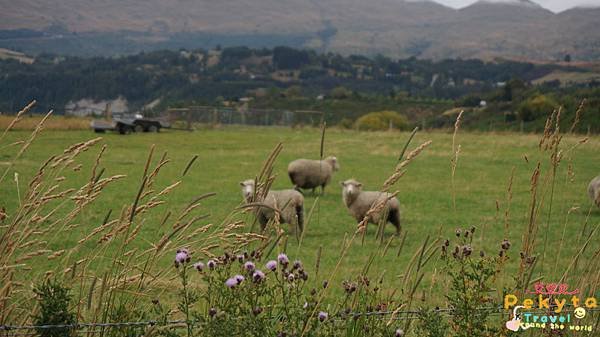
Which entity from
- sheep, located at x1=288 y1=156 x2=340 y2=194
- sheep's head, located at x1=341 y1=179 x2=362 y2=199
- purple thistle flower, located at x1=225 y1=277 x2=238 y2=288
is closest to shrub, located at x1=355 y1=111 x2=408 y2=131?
sheep, located at x1=288 y1=156 x2=340 y2=194

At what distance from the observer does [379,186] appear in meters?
21.2

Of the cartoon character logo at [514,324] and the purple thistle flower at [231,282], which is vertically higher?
the purple thistle flower at [231,282]

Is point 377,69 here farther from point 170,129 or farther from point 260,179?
point 260,179

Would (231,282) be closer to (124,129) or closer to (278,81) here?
(124,129)

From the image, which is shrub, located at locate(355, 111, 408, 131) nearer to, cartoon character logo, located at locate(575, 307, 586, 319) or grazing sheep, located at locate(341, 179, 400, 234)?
grazing sheep, located at locate(341, 179, 400, 234)

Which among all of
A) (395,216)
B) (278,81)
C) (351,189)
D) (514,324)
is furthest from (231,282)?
(278,81)

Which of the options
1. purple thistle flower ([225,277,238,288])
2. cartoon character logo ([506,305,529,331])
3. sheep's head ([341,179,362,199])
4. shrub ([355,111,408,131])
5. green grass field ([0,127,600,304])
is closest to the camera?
purple thistle flower ([225,277,238,288])

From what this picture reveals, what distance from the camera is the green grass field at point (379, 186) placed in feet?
35.6

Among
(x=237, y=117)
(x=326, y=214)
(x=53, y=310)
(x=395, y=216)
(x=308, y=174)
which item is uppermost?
(x=53, y=310)

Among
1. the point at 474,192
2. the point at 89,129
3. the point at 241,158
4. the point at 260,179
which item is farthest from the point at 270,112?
the point at 260,179

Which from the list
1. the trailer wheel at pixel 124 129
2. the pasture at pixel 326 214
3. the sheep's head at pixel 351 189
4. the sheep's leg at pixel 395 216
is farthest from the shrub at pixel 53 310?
the trailer wheel at pixel 124 129

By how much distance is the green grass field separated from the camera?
10836 mm

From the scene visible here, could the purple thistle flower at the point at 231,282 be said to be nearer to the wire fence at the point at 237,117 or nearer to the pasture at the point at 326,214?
the pasture at the point at 326,214

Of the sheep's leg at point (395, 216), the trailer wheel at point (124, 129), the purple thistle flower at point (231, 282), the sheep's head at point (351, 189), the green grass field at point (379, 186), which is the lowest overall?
the trailer wheel at point (124, 129)
